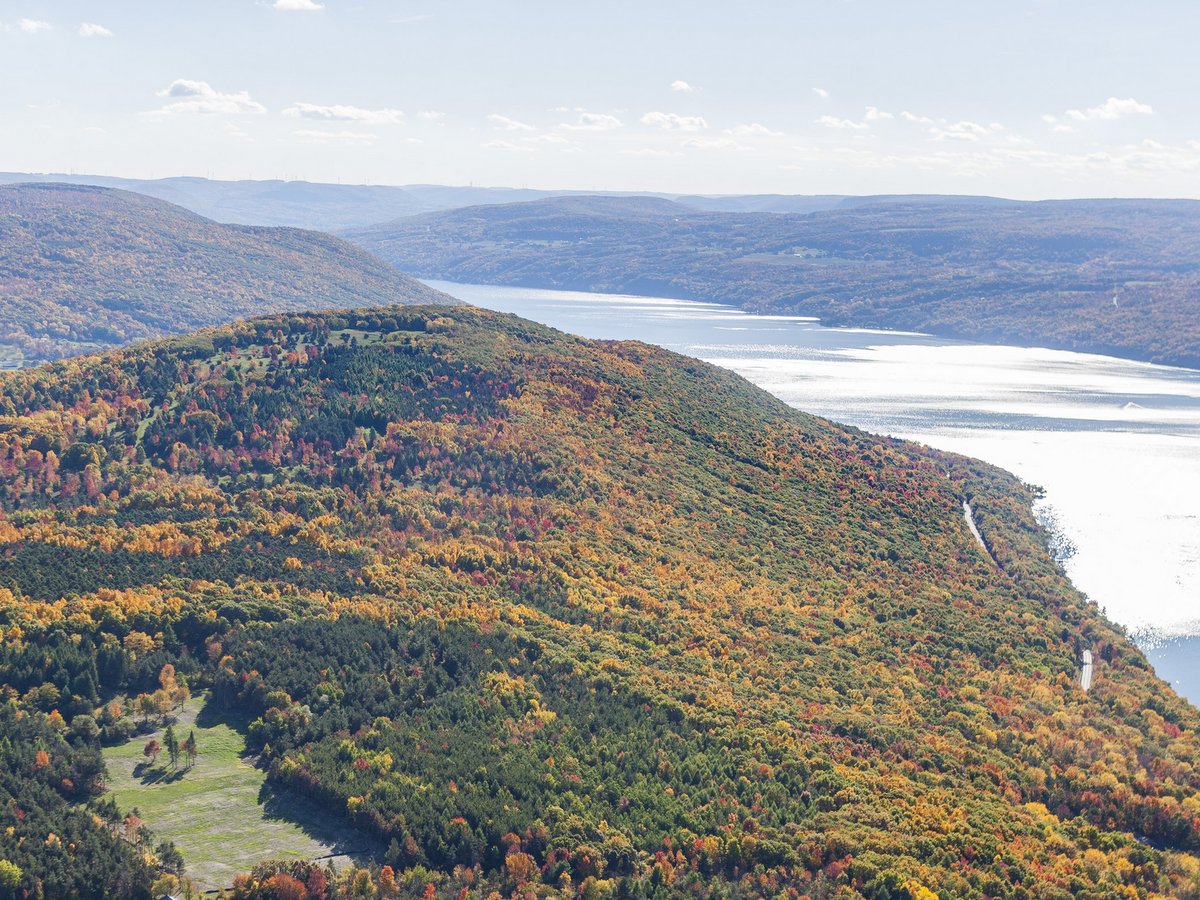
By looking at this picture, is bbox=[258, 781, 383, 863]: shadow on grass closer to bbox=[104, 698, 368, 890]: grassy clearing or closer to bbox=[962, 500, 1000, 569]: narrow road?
bbox=[104, 698, 368, 890]: grassy clearing

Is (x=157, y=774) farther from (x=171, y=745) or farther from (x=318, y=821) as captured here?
(x=318, y=821)

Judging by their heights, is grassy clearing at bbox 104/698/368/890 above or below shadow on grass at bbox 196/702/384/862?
above

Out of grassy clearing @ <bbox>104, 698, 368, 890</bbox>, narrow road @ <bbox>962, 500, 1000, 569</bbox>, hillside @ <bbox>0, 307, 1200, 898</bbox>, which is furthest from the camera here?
narrow road @ <bbox>962, 500, 1000, 569</bbox>

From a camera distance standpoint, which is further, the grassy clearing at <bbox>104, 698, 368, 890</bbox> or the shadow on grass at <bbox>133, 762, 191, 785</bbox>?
the shadow on grass at <bbox>133, 762, 191, 785</bbox>

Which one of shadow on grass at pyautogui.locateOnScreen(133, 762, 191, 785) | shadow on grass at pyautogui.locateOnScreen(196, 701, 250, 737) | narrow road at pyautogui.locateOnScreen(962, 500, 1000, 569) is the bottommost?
narrow road at pyautogui.locateOnScreen(962, 500, 1000, 569)

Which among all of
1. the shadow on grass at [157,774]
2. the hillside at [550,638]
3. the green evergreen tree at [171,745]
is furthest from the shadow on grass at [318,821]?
the shadow on grass at [157,774]

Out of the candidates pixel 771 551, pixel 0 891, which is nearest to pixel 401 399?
pixel 771 551

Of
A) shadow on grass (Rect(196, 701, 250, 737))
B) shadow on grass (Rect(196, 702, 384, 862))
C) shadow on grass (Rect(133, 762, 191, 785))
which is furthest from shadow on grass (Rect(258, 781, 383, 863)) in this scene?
shadow on grass (Rect(196, 701, 250, 737))
